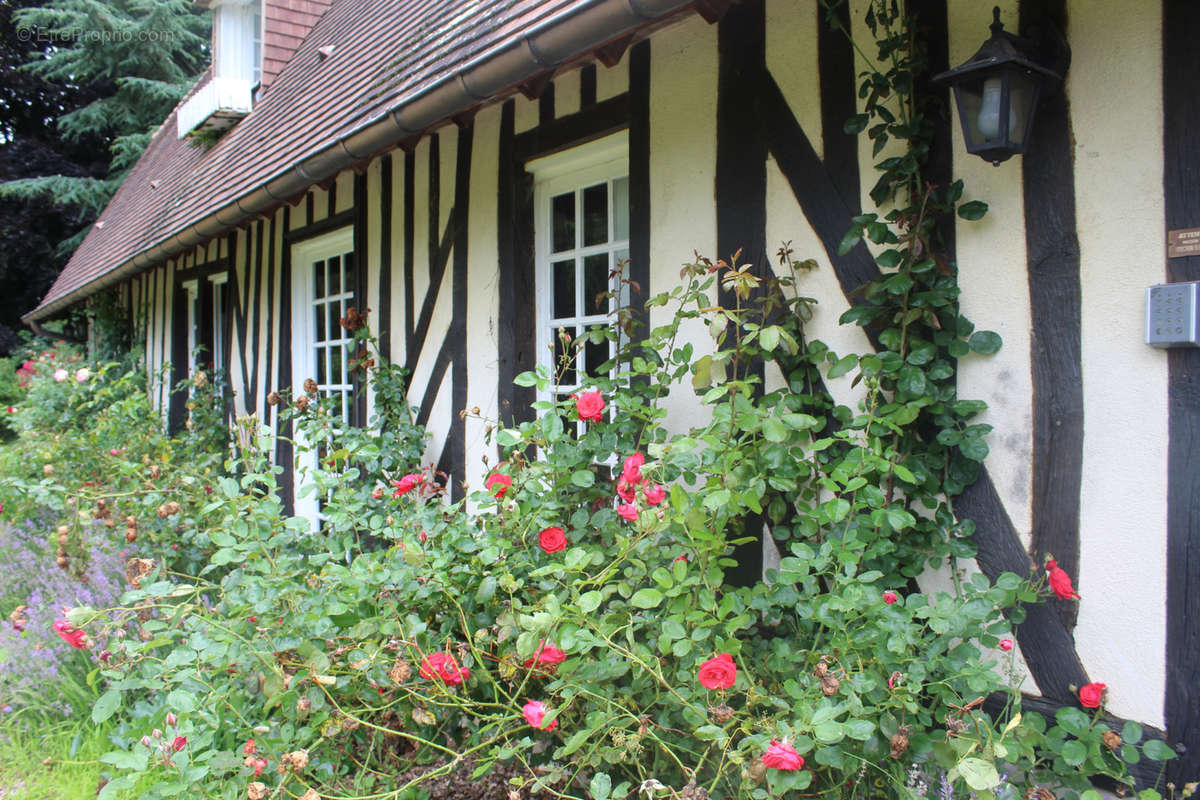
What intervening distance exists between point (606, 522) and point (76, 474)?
15.0 feet

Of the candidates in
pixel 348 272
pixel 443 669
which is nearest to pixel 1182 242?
pixel 443 669

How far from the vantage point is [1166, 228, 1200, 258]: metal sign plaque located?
1.74 metres

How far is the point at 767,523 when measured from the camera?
8.43 feet

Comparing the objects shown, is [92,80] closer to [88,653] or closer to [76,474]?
[76,474]

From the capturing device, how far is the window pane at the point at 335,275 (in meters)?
5.51

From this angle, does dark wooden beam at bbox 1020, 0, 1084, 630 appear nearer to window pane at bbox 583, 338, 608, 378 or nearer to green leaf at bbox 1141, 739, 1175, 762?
green leaf at bbox 1141, 739, 1175, 762

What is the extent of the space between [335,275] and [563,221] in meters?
2.55

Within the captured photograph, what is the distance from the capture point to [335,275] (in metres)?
5.55

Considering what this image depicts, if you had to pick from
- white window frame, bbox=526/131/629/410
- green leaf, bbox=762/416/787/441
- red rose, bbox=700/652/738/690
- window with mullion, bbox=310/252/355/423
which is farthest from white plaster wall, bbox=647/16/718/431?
window with mullion, bbox=310/252/355/423

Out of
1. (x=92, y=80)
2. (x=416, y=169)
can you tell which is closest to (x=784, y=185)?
(x=416, y=169)

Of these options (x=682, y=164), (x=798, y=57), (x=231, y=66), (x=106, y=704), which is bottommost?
(x=106, y=704)

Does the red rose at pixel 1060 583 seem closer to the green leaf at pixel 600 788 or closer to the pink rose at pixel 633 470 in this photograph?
the pink rose at pixel 633 470

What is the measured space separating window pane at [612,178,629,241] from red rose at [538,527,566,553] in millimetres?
1521

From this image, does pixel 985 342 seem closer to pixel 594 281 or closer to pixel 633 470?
pixel 633 470
